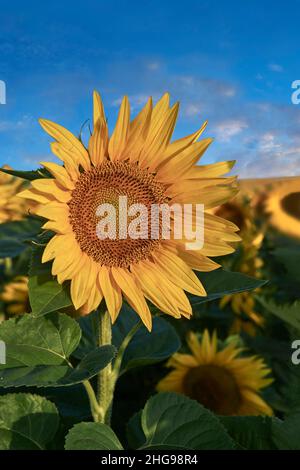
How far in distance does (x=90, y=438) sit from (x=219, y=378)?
32.4 inches

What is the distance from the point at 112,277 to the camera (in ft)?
2.84

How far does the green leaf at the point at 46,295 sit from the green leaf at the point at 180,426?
20cm

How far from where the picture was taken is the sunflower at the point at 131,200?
2.66 ft

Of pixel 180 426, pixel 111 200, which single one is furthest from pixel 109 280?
pixel 180 426

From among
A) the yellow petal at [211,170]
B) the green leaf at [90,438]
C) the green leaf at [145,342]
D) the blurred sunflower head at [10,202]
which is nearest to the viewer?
the green leaf at [90,438]

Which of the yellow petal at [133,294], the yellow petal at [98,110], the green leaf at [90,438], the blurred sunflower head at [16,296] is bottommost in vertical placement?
the green leaf at [90,438]

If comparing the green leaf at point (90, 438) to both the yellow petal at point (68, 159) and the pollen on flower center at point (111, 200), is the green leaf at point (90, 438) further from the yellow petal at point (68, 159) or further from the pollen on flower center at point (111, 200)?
the yellow petal at point (68, 159)

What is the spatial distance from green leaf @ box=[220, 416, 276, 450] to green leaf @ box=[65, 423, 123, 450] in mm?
194

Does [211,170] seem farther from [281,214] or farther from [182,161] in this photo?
[281,214]

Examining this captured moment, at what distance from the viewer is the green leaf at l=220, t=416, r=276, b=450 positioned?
0.85 m

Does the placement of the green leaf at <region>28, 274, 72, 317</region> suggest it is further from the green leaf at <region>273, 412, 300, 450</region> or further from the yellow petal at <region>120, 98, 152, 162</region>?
the green leaf at <region>273, 412, 300, 450</region>

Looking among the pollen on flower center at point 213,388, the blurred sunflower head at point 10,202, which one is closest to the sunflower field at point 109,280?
the pollen on flower center at point 213,388

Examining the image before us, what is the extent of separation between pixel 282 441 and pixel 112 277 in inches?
12.9

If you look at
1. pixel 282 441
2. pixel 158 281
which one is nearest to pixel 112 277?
pixel 158 281
